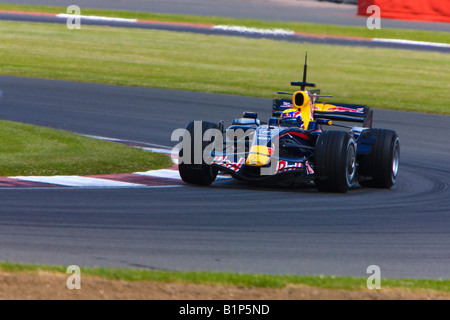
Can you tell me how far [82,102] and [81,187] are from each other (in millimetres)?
8889

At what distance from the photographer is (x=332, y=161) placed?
10188mm

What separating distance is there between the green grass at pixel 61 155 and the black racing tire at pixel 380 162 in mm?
3003

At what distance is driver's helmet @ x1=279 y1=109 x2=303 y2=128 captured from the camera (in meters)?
11.2

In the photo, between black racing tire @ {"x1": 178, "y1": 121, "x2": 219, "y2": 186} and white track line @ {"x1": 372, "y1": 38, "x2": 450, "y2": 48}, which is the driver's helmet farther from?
white track line @ {"x1": 372, "y1": 38, "x2": 450, "y2": 48}

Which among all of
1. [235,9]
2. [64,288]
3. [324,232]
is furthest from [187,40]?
[64,288]

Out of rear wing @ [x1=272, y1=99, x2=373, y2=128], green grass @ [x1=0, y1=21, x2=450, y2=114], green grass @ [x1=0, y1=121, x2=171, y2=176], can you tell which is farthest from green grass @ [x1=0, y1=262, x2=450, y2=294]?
green grass @ [x1=0, y1=21, x2=450, y2=114]

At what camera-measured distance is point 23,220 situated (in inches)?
309

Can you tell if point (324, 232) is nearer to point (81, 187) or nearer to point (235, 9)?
point (81, 187)

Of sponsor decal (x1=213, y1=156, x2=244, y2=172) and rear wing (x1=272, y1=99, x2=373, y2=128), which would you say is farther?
rear wing (x1=272, y1=99, x2=373, y2=128)

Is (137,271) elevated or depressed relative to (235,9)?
depressed

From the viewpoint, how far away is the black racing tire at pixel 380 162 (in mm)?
11344

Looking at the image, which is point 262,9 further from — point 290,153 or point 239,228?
point 239,228

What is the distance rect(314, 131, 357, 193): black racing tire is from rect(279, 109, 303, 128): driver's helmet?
3.20 feet

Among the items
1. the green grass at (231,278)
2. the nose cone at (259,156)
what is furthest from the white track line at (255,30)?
the green grass at (231,278)
